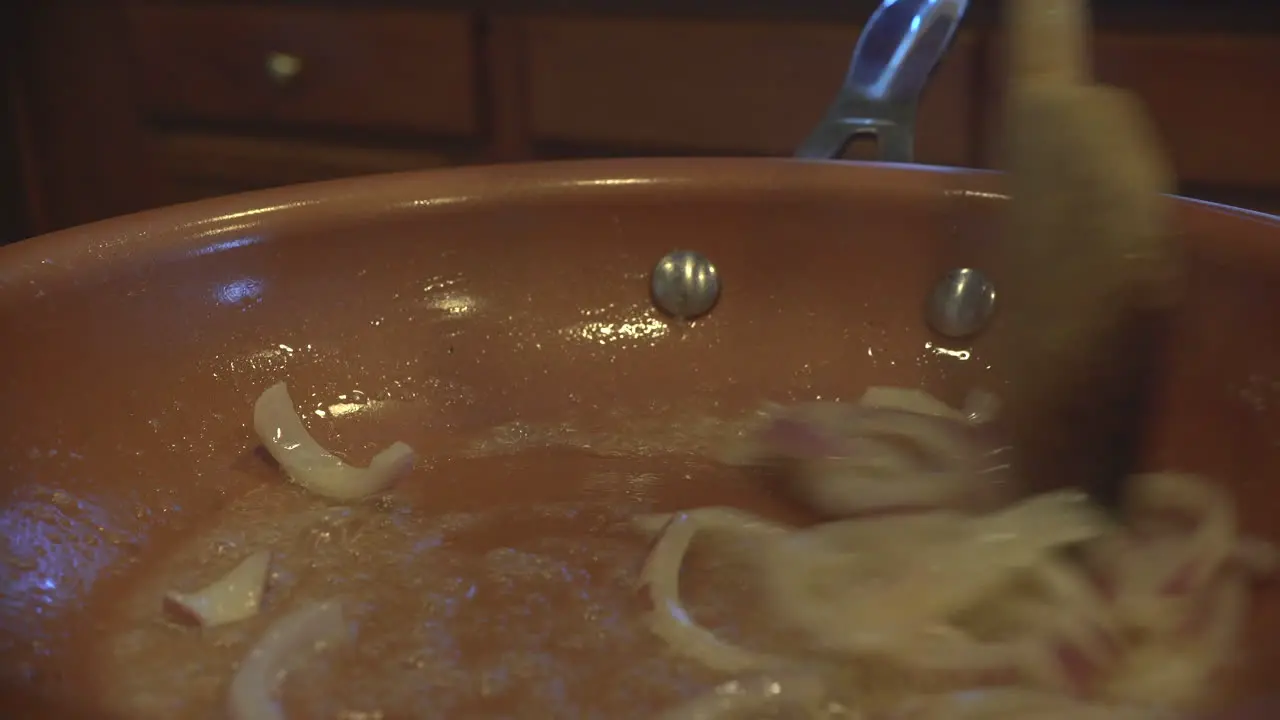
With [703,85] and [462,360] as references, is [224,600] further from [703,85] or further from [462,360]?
[703,85]

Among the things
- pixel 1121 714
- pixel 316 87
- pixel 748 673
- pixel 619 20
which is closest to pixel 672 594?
pixel 748 673

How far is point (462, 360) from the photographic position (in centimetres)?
62

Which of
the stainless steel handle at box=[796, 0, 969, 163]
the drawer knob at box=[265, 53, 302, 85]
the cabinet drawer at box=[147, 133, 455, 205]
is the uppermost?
the stainless steel handle at box=[796, 0, 969, 163]

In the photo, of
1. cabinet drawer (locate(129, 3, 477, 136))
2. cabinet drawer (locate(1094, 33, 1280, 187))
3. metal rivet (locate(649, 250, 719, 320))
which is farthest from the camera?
cabinet drawer (locate(129, 3, 477, 136))

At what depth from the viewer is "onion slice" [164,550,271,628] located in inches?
17.9

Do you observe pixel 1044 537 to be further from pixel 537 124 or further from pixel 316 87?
pixel 316 87

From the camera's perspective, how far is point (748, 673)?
413 millimetres

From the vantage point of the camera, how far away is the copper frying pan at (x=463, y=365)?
1.53 feet

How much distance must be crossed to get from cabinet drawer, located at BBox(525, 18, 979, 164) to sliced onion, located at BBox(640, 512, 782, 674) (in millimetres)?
708

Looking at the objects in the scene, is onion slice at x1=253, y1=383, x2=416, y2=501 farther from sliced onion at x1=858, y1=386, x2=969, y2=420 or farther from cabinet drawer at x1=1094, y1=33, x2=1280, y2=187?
cabinet drawer at x1=1094, y1=33, x2=1280, y2=187

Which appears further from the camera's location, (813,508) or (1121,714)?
(813,508)

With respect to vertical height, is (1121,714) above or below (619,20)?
below

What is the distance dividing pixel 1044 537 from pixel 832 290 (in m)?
0.20

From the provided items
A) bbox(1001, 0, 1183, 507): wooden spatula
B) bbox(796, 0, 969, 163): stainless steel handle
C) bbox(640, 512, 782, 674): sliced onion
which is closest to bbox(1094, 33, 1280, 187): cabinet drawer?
bbox(796, 0, 969, 163): stainless steel handle
